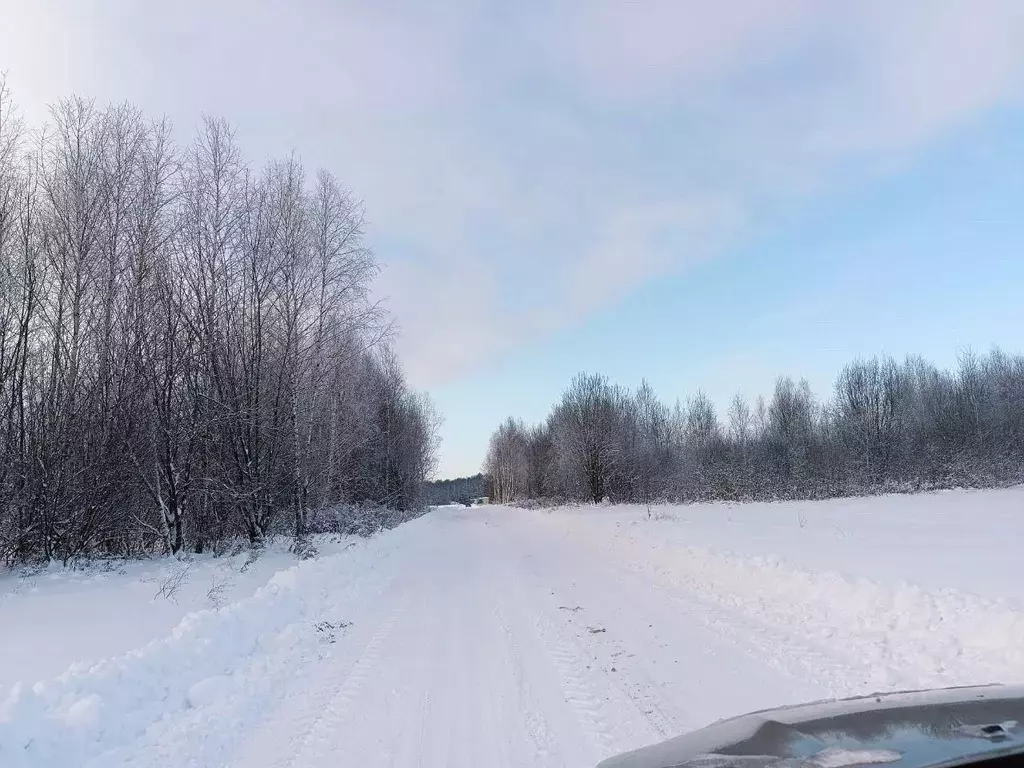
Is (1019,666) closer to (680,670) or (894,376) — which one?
(680,670)

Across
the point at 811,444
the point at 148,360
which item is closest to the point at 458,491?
the point at 811,444

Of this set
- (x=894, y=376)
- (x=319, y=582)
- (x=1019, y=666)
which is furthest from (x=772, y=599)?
(x=894, y=376)

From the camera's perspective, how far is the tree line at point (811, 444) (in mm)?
40156

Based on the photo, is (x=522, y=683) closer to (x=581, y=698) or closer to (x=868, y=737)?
(x=581, y=698)

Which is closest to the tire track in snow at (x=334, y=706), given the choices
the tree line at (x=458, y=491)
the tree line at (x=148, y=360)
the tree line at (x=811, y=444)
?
the tree line at (x=148, y=360)

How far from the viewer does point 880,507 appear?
77.5 feet

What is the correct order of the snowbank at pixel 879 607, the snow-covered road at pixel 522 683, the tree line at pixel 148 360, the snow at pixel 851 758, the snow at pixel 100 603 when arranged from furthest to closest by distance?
the tree line at pixel 148 360 → the snow at pixel 100 603 → the snowbank at pixel 879 607 → the snow-covered road at pixel 522 683 → the snow at pixel 851 758

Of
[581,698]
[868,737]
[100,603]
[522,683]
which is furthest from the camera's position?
[100,603]

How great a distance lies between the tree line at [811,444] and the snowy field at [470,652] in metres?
31.2

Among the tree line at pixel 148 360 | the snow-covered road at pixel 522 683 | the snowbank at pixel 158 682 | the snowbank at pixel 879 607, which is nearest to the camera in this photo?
the snowbank at pixel 158 682

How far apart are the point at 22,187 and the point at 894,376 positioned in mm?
77502

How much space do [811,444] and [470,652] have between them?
6615cm

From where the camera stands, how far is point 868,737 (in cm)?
201

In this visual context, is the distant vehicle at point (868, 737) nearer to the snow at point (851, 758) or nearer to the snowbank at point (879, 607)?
the snow at point (851, 758)
